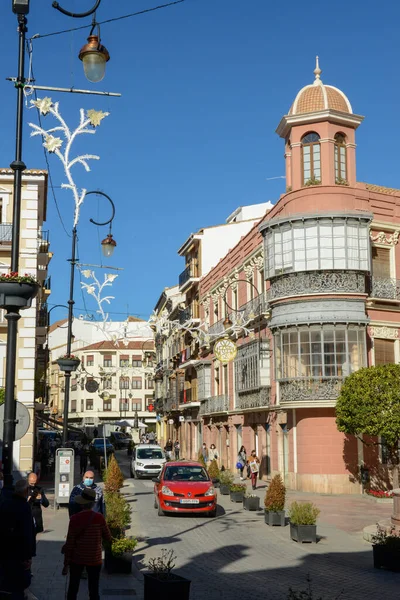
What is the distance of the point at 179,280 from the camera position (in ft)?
198

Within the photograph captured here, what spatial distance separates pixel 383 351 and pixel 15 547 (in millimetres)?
25949

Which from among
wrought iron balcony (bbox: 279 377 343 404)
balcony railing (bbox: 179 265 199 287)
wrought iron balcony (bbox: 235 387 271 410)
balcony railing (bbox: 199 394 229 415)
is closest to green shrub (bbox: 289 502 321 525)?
wrought iron balcony (bbox: 279 377 343 404)

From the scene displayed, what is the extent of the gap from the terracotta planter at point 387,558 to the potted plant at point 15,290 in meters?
7.76

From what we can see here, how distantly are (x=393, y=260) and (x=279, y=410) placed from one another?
8.06 m

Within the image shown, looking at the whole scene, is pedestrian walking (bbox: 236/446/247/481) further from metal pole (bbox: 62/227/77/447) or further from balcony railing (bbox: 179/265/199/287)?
balcony railing (bbox: 179/265/199/287)

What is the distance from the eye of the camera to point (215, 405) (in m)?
47.1

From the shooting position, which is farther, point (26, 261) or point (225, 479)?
point (26, 261)

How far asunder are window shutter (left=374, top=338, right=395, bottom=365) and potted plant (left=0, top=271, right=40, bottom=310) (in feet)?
77.4

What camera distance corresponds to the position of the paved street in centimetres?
1189

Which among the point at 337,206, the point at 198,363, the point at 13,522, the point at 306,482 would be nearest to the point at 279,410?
the point at 306,482

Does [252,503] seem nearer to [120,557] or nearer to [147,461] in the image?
[120,557]

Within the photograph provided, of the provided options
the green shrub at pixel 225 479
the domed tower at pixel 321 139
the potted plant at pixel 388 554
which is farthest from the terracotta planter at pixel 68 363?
the domed tower at pixel 321 139

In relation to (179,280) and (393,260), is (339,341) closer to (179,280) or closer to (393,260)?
(393,260)

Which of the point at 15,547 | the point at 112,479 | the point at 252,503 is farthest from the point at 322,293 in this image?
the point at 15,547
